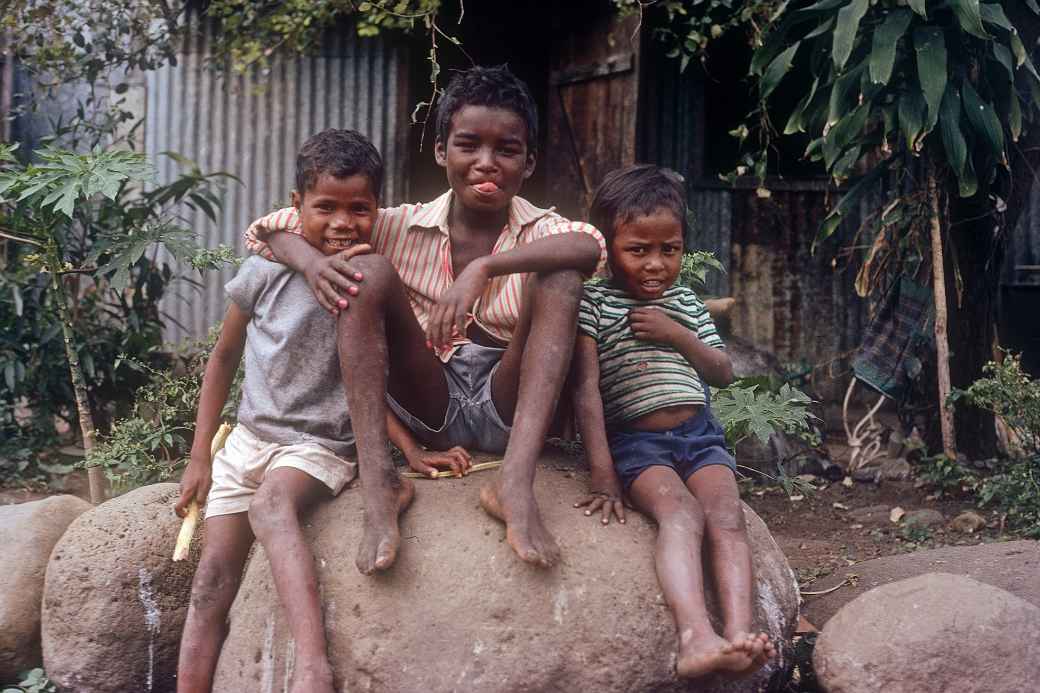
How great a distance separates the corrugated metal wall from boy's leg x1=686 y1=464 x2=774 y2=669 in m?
3.77

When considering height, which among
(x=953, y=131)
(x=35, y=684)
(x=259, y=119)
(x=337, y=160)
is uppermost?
(x=259, y=119)

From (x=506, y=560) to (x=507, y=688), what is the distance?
0.30 m

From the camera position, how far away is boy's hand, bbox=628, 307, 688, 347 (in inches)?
113

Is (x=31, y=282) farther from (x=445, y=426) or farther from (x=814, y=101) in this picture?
(x=814, y=101)

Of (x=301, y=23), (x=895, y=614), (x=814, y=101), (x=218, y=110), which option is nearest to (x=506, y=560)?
(x=895, y=614)

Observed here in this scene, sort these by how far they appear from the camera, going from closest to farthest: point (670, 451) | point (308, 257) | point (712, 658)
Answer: point (712, 658), point (308, 257), point (670, 451)

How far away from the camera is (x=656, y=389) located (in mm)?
2879

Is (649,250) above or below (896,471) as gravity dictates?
above

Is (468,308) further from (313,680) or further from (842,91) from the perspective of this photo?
(842,91)

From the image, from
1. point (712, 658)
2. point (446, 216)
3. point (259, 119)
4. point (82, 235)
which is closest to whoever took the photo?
point (712, 658)

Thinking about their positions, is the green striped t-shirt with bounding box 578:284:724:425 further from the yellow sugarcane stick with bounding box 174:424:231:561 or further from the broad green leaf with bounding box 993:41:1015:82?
the broad green leaf with bounding box 993:41:1015:82

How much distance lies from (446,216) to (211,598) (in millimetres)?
1256

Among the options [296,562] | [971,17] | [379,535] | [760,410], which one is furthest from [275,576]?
[971,17]

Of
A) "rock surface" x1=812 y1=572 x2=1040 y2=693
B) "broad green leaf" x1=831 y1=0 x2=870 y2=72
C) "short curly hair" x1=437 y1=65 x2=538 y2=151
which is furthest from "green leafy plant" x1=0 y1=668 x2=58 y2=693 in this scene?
"broad green leaf" x1=831 y1=0 x2=870 y2=72
